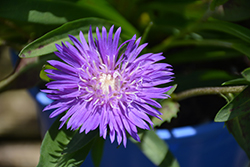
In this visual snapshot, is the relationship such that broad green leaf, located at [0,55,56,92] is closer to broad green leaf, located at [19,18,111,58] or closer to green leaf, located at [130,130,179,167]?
broad green leaf, located at [19,18,111,58]

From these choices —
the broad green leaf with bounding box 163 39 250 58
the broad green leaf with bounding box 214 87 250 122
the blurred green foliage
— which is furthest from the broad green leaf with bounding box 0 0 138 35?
the broad green leaf with bounding box 214 87 250 122

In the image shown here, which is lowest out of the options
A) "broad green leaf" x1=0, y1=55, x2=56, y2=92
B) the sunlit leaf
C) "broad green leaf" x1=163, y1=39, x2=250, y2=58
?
"broad green leaf" x1=163, y1=39, x2=250, y2=58

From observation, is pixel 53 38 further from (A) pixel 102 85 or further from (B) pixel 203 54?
(B) pixel 203 54

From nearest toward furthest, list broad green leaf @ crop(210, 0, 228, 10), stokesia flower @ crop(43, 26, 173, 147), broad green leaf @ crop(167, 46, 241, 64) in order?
1. stokesia flower @ crop(43, 26, 173, 147)
2. broad green leaf @ crop(210, 0, 228, 10)
3. broad green leaf @ crop(167, 46, 241, 64)

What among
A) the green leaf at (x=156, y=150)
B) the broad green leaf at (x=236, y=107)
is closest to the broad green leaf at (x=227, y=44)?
the broad green leaf at (x=236, y=107)

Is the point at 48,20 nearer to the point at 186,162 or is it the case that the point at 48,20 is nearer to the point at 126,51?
the point at 126,51

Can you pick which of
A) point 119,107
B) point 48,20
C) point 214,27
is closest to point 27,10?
point 48,20
